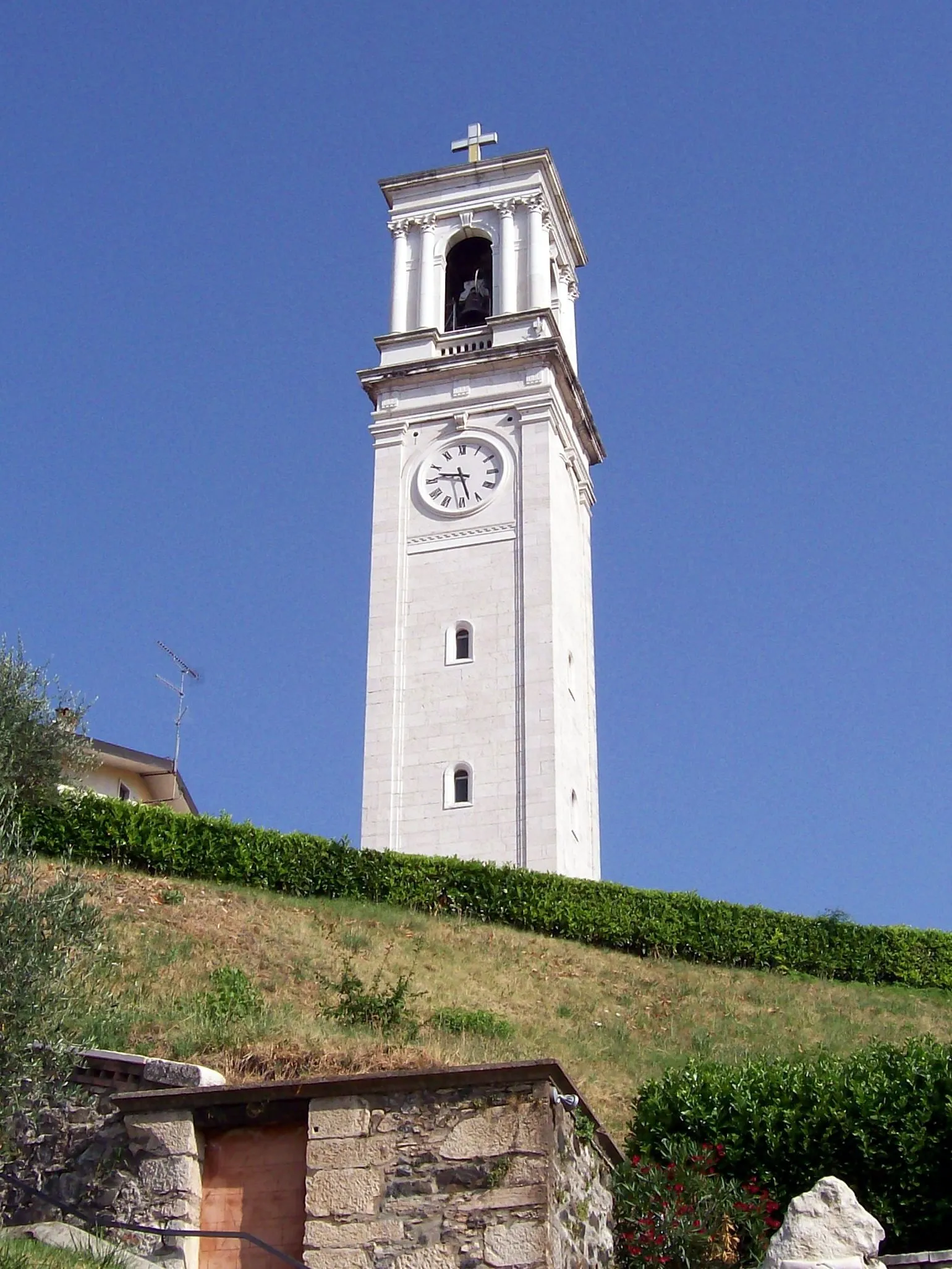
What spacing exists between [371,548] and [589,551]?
7219mm

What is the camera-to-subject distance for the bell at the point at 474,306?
52656mm

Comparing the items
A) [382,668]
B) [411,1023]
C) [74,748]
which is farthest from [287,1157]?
[382,668]

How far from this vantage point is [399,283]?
52.5 m

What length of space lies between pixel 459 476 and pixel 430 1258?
34346mm

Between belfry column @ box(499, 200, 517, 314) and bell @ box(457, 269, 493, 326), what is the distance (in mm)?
1398

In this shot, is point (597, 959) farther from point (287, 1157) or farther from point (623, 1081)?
point (287, 1157)

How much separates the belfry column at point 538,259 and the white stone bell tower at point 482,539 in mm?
→ 64

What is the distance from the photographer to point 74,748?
3216cm

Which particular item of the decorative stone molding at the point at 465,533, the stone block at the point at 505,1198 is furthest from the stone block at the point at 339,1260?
the decorative stone molding at the point at 465,533

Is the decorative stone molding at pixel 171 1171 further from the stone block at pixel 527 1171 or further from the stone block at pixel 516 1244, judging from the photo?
the stone block at pixel 527 1171

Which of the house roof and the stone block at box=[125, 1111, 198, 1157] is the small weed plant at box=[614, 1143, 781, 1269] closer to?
the stone block at box=[125, 1111, 198, 1157]

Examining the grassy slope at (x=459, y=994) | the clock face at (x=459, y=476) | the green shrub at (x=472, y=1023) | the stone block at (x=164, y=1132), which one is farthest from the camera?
the clock face at (x=459, y=476)

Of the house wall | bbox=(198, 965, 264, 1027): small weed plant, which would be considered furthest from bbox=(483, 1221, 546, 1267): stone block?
the house wall

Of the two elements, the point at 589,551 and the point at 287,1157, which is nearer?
the point at 287,1157
